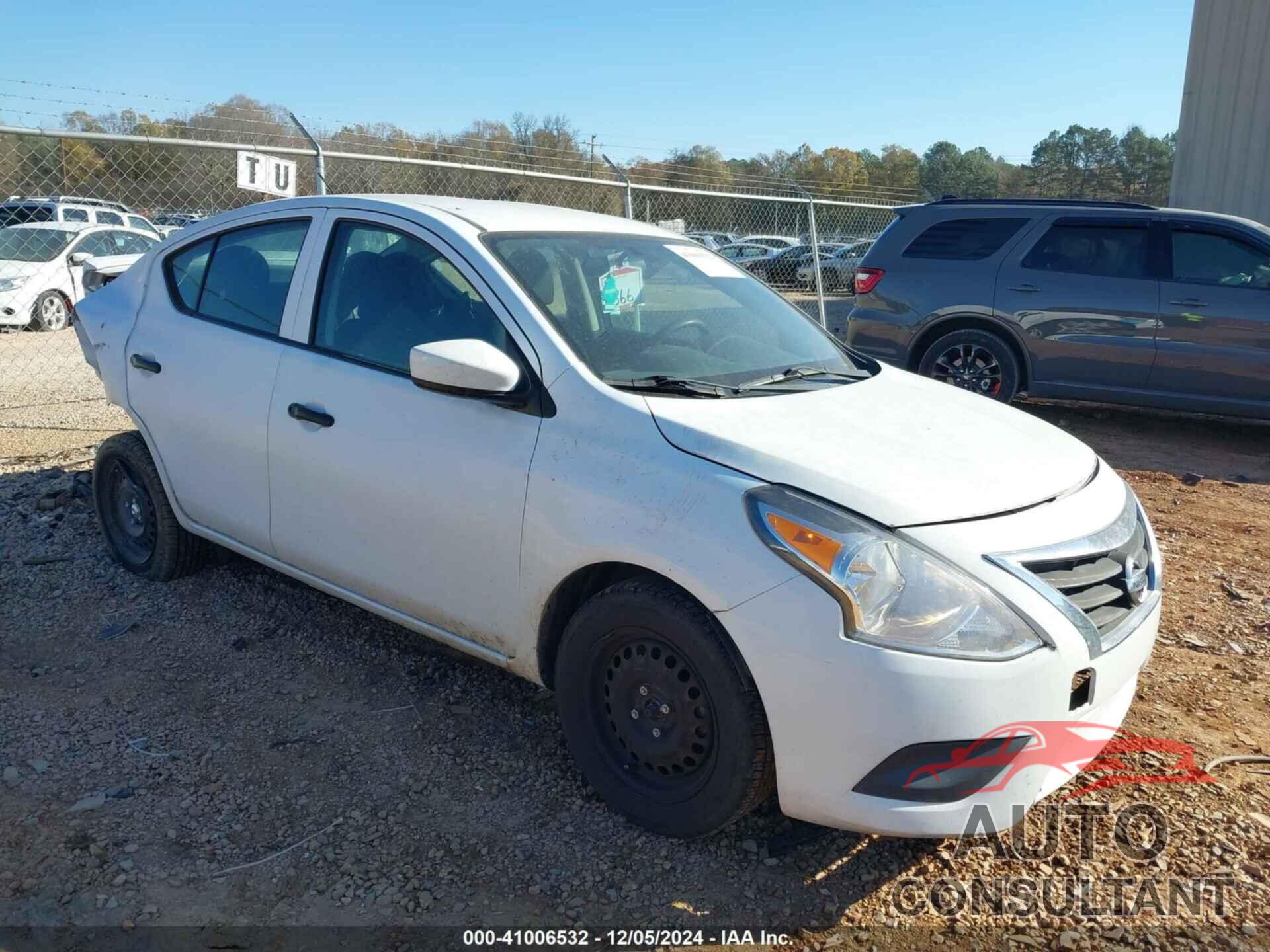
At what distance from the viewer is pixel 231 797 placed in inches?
121

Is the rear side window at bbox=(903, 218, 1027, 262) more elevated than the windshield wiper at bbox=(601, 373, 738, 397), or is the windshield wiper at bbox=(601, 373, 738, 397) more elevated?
the rear side window at bbox=(903, 218, 1027, 262)

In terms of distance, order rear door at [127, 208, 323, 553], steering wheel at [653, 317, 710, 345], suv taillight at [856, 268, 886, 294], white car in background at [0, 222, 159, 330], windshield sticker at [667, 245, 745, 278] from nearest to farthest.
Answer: steering wheel at [653, 317, 710, 345], rear door at [127, 208, 323, 553], windshield sticker at [667, 245, 745, 278], suv taillight at [856, 268, 886, 294], white car in background at [0, 222, 159, 330]

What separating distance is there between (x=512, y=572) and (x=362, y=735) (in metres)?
0.92

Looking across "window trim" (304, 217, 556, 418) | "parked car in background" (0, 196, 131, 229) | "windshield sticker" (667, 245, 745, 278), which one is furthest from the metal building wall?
"parked car in background" (0, 196, 131, 229)

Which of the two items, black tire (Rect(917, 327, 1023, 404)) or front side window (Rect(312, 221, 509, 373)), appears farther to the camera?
black tire (Rect(917, 327, 1023, 404))

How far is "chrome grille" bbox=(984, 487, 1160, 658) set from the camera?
2.52 metres

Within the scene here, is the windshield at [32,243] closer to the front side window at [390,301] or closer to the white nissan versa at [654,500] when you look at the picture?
the white nissan versa at [654,500]

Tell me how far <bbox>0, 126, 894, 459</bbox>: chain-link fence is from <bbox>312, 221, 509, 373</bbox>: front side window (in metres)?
3.01

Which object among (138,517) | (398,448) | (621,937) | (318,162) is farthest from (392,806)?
(318,162)

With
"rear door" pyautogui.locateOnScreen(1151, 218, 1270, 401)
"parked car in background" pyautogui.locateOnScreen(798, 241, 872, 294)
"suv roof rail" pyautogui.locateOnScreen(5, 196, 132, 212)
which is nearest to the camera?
"rear door" pyautogui.locateOnScreen(1151, 218, 1270, 401)

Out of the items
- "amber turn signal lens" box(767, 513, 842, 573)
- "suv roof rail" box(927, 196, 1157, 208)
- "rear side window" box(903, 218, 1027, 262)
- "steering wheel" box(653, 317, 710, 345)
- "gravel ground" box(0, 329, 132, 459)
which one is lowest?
"gravel ground" box(0, 329, 132, 459)

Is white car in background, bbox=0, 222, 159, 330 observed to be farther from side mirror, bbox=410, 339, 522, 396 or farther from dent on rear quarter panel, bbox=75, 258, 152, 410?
side mirror, bbox=410, 339, 522, 396

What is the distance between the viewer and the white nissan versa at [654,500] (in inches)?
95.8

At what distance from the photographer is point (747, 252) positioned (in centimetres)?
2447
